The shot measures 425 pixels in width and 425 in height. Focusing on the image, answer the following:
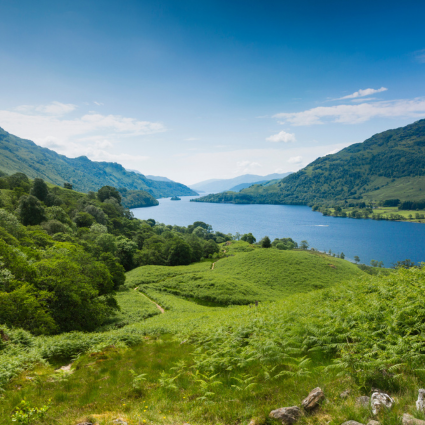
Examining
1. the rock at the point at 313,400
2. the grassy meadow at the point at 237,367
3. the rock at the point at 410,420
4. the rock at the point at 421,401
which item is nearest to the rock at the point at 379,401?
the grassy meadow at the point at 237,367

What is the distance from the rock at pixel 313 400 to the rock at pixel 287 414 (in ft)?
0.91

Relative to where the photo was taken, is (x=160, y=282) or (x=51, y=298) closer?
(x=51, y=298)

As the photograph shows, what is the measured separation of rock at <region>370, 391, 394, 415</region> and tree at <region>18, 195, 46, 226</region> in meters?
81.0

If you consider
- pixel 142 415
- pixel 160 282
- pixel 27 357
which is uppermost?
pixel 142 415

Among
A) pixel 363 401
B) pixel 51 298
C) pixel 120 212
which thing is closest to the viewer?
pixel 363 401

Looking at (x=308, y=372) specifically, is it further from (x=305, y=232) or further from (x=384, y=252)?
(x=305, y=232)

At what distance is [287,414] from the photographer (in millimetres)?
6305

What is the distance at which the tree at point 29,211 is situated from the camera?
212 ft

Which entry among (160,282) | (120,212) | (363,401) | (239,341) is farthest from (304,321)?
(120,212)

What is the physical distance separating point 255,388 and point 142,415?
3.91 meters

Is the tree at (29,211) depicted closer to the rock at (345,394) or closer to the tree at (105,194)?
the tree at (105,194)

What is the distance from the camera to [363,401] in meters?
6.22

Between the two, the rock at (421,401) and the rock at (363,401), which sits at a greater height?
the rock at (421,401)

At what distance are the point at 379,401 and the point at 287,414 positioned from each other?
233 cm
